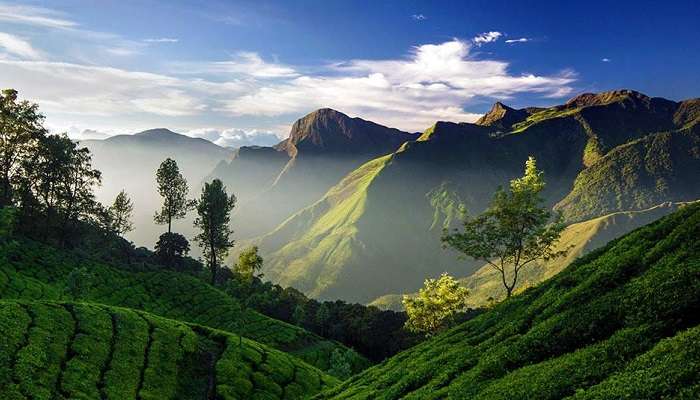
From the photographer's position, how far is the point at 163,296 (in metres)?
92.5

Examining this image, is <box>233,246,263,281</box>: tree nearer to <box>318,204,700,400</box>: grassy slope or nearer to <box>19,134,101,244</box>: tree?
<box>19,134,101,244</box>: tree

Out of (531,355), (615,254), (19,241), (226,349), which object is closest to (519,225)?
(615,254)

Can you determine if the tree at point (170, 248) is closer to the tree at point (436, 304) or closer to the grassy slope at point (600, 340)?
the tree at point (436, 304)

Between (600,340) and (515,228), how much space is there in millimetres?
34032

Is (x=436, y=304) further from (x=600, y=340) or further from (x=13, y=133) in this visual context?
(x=13, y=133)

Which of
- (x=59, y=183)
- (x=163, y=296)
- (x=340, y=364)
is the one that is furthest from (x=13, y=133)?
(x=340, y=364)

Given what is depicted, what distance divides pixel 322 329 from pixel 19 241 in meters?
69.8

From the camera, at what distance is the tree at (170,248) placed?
136875 millimetres

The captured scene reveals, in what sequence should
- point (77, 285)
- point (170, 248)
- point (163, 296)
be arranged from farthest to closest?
1. point (170, 248)
2. point (163, 296)
3. point (77, 285)

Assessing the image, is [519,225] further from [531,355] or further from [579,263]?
[531,355]

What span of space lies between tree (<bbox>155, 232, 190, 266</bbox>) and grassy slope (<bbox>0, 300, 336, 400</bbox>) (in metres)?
74.9

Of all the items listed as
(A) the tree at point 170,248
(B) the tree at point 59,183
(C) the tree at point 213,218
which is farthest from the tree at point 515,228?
(A) the tree at point 170,248

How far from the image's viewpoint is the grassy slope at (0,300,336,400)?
4131cm

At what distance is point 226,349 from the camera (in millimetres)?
62594
